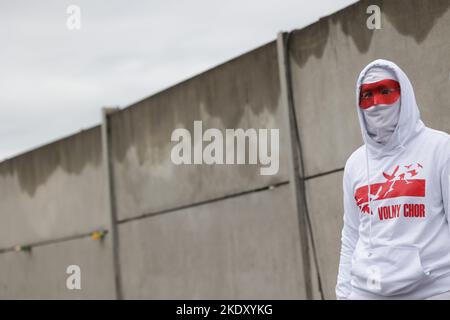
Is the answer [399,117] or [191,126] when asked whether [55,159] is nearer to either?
[191,126]

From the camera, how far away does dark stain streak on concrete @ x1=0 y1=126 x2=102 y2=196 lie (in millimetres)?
11344

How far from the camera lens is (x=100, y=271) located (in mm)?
11055

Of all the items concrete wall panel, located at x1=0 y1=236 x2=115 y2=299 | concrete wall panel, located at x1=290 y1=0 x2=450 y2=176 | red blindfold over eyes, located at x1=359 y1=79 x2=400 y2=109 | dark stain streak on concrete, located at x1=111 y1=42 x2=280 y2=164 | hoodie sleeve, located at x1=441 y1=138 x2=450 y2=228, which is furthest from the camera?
concrete wall panel, located at x1=0 y1=236 x2=115 y2=299

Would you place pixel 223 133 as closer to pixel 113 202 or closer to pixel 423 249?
pixel 113 202

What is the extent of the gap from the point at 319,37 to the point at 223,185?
Answer: 1888 millimetres

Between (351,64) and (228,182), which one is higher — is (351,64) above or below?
above

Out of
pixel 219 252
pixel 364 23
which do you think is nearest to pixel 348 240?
pixel 364 23

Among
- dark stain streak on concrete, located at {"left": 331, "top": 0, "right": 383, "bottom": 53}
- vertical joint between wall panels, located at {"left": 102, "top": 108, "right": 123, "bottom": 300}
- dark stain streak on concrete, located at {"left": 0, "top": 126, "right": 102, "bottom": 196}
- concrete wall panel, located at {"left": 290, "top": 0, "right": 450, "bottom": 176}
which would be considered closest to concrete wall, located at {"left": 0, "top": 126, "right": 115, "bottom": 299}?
dark stain streak on concrete, located at {"left": 0, "top": 126, "right": 102, "bottom": 196}

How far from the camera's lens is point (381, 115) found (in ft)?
12.9

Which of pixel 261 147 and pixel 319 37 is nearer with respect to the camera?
pixel 319 37

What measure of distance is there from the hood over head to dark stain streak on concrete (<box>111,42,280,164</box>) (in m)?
3.93

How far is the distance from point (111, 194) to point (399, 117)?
23.6ft

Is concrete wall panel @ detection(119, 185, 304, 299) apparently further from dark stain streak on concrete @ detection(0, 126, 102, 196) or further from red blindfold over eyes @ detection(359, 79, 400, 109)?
red blindfold over eyes @ detection(359, 79, 400, 109)

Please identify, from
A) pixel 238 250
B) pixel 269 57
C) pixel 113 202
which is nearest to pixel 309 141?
pixel 269 57
